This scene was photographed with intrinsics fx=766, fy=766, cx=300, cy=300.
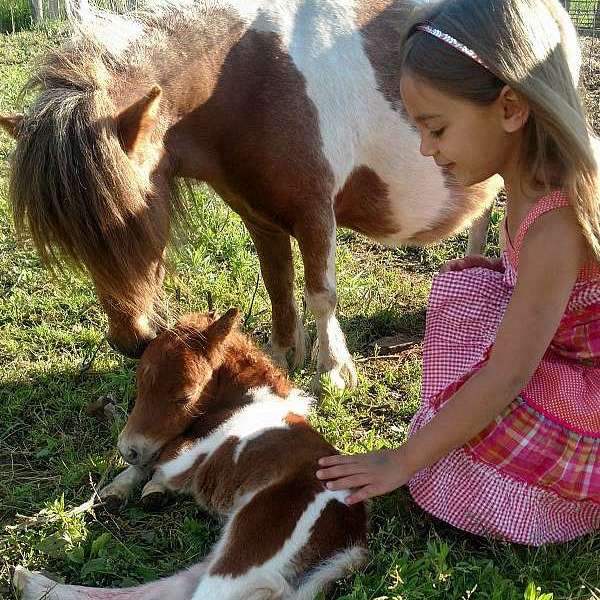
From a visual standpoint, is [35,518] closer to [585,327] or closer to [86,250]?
[86,250]

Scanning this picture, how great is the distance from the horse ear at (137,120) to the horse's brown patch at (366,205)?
3.68ft

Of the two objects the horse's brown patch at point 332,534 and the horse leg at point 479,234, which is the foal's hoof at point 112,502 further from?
the horse leg at point 479,234

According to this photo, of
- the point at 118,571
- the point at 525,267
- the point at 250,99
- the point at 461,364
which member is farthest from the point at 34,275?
the point at 525,267

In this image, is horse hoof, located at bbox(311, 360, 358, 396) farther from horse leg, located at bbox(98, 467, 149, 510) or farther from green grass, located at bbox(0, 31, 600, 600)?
horse leg, located at bbox(98, 467, 149, 510)

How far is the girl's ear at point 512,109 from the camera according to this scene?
209 centimetres

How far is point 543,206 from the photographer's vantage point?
2213mm

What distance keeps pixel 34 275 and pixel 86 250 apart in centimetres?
220

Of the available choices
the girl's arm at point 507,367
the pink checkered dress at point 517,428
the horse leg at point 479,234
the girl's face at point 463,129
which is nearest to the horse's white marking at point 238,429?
the girl's arm at point 507,367

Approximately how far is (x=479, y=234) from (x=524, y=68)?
9.34ft

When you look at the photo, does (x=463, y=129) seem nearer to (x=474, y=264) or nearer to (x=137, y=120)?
(x=474, y=264)

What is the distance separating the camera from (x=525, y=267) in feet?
7.31

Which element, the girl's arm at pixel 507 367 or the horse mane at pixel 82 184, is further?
the horse mane at pixel 82 184

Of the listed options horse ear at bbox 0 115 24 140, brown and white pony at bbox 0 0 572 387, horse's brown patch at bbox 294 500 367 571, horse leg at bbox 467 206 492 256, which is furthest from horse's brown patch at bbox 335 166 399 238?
horse's brown patch at bbox 294 500 367 571

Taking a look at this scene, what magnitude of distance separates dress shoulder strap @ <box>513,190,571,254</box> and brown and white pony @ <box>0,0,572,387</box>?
1.27 meters
